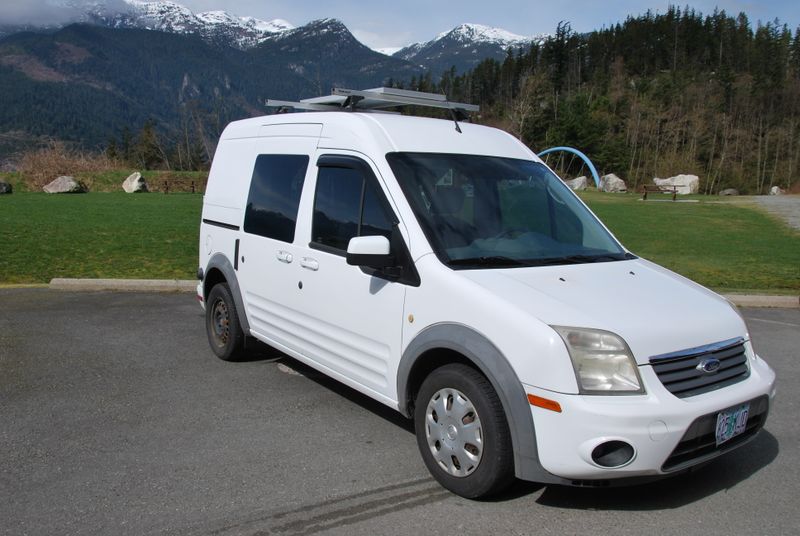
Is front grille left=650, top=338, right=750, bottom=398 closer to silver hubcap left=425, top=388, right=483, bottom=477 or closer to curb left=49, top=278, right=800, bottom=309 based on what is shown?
silver hubcap left=425, top=388, right=483, bottom=477

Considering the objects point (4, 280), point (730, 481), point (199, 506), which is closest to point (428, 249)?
point (199, 506)

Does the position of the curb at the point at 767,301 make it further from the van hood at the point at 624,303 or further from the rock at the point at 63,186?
the rock at the point at 63,186

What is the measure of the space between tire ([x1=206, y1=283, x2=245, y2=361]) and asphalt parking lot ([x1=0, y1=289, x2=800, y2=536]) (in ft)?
0.44

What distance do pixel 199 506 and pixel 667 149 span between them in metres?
88.4

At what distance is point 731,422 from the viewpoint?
12.3 feet

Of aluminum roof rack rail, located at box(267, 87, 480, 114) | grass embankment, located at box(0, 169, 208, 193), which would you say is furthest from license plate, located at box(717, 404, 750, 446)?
grass embankment, located at box(0, 169, 208, 193)

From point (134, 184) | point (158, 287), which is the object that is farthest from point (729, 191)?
point (158, 287)

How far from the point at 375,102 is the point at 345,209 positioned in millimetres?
1389

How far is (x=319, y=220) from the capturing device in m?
5.07

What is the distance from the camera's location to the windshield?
14.3 ft

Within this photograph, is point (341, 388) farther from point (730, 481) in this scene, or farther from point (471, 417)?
point (730, 481)

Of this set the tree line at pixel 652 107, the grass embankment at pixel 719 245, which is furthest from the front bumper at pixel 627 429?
the tree line at pixel 652 107

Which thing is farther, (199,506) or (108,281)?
(108,281)

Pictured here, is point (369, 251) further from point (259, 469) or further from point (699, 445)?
point (699, 445)
